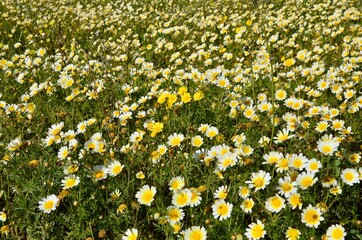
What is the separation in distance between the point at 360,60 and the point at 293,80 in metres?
0.65

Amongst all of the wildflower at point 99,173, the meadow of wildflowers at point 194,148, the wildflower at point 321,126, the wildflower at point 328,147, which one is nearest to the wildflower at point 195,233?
the meadow of wildflowers at point 194,148

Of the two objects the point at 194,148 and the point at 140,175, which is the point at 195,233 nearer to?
the point at 140,175

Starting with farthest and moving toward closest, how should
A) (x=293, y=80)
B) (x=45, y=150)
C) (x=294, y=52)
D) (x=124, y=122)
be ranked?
(x=294, y=52), (x=293, y=80), (x=124, y=122), (x=45, y=150)

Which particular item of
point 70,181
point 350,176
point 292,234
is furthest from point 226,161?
point 70,181

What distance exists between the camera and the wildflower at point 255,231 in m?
1.70

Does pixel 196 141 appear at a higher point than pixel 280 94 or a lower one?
higher

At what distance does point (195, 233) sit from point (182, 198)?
197 millimetres

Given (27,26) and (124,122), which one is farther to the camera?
(27,26)

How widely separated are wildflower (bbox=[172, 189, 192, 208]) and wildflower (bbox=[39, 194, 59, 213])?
64 cm

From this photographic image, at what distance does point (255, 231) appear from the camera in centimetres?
172

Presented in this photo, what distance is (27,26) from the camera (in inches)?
236

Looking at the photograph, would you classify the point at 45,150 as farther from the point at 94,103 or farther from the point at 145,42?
the point at 145,42

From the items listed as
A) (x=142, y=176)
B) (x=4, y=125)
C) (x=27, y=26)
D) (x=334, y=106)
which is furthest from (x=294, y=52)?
(x=27, y=26)

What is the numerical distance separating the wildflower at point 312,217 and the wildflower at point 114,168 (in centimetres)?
103
